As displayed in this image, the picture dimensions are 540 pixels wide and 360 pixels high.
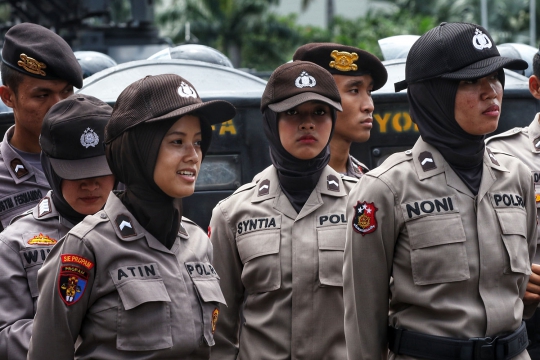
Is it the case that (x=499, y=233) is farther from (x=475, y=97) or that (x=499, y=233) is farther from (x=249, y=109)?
(x=249, y=109)

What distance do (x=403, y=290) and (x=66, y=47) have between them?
234 centimetres

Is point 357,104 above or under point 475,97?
under

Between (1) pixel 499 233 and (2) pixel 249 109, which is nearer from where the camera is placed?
(1) pixel 499 233

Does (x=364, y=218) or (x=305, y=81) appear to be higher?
(x=305, y=81)

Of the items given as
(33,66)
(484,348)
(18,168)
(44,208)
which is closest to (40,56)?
(33,66)

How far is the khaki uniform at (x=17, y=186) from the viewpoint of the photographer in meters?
4.52

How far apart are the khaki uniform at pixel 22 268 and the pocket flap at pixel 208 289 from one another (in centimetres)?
66

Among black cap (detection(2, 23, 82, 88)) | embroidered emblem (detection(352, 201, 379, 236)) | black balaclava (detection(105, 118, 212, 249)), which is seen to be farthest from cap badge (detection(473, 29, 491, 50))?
black cap (detection(2, 23, 82, 88))

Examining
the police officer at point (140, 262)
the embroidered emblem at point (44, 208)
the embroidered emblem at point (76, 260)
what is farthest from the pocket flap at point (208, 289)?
the embroidered emblem at point (44, 208)

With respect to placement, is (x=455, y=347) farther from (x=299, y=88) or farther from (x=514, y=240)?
(x=299, y=88)

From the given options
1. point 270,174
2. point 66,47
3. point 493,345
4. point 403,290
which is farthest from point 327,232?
point 66,47

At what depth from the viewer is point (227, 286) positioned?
4145 mm

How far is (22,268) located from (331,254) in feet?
4.05

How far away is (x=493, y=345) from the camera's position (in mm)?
3344
